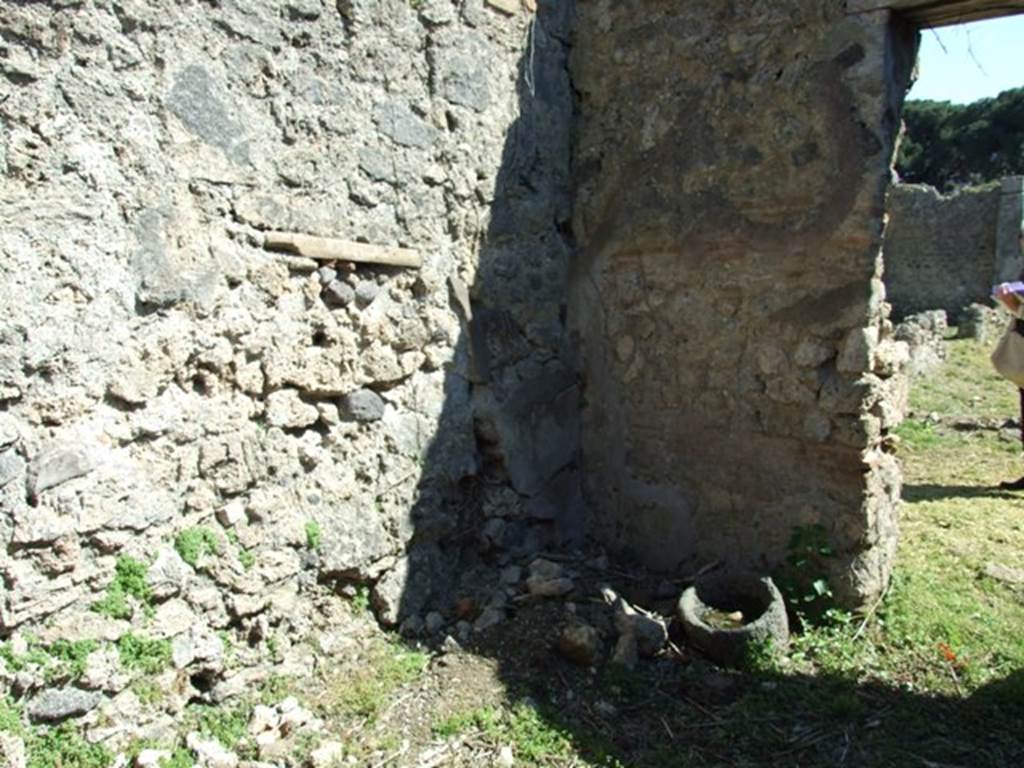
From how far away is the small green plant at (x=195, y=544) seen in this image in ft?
8.41

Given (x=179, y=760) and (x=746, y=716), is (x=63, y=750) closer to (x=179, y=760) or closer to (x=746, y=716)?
(x=179, y=760)

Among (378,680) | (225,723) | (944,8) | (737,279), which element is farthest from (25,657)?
(944,8)

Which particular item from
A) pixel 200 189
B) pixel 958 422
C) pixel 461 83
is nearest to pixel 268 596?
pixel 200 189

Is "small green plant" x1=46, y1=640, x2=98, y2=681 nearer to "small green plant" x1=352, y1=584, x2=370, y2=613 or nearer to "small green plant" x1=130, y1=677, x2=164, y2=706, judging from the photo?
"small green plant" x1=130, y1=677, x2=164, y2=706

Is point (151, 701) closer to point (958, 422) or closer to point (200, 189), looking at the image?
point (200, 189)

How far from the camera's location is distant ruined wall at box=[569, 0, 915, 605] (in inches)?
125

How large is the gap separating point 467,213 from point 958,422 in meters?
4.95

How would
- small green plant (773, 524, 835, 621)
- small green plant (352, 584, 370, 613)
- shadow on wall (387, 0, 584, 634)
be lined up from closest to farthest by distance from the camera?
small green plant (352, 584, 370, 613) < small green plant (773, 524, 835, 621) < shadow on wall (387, 0, 584, 634)

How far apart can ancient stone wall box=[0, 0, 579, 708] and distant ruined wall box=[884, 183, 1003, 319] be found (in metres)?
12.8

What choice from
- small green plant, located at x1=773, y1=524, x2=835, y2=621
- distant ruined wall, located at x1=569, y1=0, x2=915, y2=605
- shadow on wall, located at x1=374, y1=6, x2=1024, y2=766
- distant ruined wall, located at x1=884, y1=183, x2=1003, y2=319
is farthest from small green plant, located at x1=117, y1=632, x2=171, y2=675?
distant ruined wall, located at x1=884, y1=183, x2=1003, y2=319

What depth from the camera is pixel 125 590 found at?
2416 mm

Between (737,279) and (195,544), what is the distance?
2.26 metres

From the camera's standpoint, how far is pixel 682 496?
12.2 feet

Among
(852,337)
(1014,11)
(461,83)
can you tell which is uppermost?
(1014,11)
